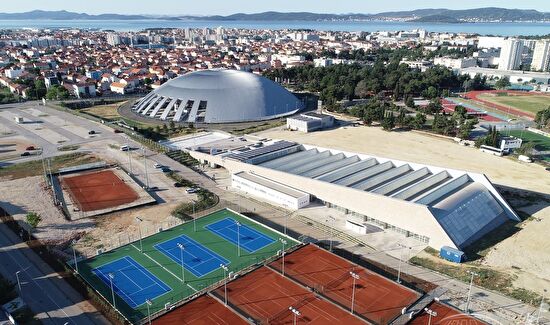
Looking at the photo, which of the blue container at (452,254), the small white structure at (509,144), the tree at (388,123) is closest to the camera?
the blue container at (452,254)

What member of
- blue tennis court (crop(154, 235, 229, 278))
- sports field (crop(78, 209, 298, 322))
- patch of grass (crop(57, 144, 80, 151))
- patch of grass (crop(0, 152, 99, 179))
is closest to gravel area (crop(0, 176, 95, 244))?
patch of grass (crop(0, 152, 99, 179))

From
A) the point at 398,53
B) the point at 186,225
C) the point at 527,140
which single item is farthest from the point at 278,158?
the point at 398,53

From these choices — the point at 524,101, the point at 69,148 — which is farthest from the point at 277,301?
the point at 524,101

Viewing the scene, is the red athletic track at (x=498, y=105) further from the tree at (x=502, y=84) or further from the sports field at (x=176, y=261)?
the sports field at (x=176, y=261)

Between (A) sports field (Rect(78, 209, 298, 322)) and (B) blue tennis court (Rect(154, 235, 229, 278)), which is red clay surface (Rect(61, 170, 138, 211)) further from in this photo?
(B) blue tennis court (Rect(154, 235, 229, 278))

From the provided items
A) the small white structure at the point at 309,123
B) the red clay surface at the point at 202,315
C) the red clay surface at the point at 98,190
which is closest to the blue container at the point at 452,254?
the red clay surface at the point at 202,315

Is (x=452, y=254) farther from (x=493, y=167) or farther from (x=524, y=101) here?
(x=524, y=101)

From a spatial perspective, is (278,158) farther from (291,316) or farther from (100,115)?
(100,115)
